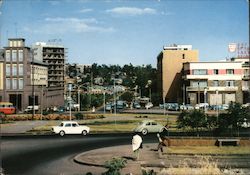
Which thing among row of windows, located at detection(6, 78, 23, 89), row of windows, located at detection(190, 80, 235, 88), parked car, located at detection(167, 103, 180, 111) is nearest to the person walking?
parked car, located at detection(167, 103, 180, 111)

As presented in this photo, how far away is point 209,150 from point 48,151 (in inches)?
367

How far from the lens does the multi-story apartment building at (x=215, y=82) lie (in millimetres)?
39625

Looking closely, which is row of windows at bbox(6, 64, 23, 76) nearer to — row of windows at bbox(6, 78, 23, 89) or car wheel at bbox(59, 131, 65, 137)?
row of windows at bbox(6, 78, 23, 89)

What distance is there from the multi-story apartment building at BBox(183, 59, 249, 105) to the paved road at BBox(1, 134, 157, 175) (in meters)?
12.6

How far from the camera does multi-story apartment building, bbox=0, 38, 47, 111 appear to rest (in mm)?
50750

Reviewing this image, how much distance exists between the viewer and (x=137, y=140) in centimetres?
1917

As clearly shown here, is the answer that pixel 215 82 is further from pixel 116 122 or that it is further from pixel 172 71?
pixel 116 122

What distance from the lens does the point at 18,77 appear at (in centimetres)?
5175

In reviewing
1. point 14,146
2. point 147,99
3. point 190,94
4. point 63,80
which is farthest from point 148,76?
point 63,80

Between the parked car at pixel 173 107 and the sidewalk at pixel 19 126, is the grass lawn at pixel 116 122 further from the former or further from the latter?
the sidewalk at pixel 19 126

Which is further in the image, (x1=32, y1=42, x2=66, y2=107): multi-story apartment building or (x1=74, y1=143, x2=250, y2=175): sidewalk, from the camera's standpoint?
(x1=32, y1=42, x2=66, y2=107): multi-story apartment building

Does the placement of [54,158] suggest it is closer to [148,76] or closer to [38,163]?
[38,163]

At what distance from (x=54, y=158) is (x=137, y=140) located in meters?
4.93

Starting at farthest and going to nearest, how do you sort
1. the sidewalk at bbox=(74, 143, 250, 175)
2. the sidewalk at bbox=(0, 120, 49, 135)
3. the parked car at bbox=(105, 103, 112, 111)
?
the parked car at bbox=(105, 103, 112, 111)
the sidewalk at bbox=(0, 120, 49, 135)
the sidewalk at bbox=(74, 143, 250, 175)
